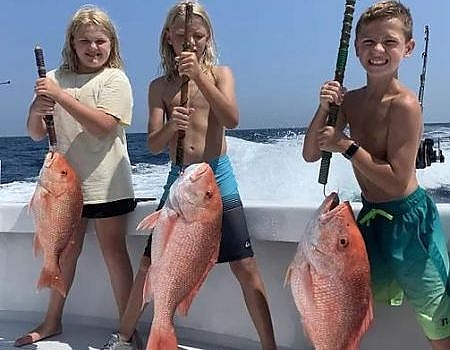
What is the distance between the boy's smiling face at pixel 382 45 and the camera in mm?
2494

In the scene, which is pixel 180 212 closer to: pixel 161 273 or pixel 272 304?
pixel 161 273

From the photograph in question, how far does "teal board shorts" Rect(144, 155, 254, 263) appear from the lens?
3.07m

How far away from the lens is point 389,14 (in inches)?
98.8

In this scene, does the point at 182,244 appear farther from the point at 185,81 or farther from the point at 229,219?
the point at 185,81

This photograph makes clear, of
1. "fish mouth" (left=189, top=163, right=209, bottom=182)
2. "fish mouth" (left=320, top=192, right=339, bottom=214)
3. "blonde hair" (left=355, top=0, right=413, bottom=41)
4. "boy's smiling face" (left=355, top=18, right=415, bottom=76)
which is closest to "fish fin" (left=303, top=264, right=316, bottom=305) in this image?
"fish mouth" (left=320, top=192, right=339, bottom=214)

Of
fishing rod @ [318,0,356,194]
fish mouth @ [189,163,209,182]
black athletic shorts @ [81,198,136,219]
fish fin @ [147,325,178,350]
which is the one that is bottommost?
fish fin @ [147,325,178,350]

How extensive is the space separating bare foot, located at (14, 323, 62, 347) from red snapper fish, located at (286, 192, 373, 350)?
70.8 inches

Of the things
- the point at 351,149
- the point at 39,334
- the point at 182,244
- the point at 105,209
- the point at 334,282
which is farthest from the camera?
the point at 39,334

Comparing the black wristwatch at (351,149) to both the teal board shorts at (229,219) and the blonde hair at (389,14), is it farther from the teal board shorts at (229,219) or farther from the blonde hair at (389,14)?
the teal board shorts at (229,219)

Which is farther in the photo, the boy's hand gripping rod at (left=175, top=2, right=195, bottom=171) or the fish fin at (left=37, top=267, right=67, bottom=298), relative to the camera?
the fish fin at (left=37, top=267, right=67, bottom=298)

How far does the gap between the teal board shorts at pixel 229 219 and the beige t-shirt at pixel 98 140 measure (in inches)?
15.7

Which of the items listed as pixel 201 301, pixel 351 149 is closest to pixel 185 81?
pixel 351 149

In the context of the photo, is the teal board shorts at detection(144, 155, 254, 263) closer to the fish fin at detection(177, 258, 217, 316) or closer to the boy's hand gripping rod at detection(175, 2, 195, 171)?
the boy's hand gripping rod at detection(175, 2, 195, 171)

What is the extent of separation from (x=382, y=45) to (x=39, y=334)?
7.55 feet
